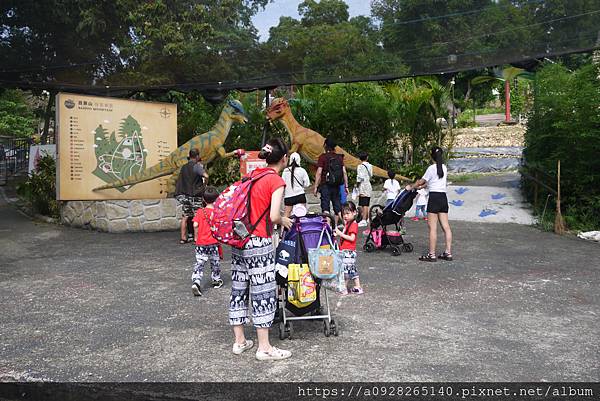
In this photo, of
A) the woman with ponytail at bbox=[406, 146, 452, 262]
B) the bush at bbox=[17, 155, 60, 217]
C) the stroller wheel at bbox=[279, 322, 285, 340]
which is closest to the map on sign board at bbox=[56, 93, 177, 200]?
the bush at bbox=[17, 155, 60, 217]

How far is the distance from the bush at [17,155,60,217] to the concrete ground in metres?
3.84

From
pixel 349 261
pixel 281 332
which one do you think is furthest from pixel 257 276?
pixel 349 261

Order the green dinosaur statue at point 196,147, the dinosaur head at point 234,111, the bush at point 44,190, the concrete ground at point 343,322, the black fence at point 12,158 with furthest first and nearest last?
the black fence at point 12,158
the bush at point 44,190
the dinosaur head at point 234,111
the green dinosaur statue at point 196,147
the concrete ground at point 343,322

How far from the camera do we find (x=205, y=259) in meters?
5.60

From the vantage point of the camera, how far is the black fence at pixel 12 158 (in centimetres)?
2028

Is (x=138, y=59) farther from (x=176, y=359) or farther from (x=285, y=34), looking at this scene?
(x=176, y=359)

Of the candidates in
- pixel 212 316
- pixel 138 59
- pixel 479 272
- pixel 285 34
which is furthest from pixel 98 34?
pixel 479 272

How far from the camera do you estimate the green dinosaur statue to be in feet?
34.0

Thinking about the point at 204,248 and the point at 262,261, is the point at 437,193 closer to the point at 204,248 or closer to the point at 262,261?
the point at 204,248

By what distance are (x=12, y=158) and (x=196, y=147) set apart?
627 inches

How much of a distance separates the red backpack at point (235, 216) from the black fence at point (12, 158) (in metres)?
18.1

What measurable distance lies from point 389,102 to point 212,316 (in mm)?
9885

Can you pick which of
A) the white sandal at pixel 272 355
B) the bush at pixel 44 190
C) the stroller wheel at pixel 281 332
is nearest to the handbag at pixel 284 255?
the stroller wheel at pixel 281 332

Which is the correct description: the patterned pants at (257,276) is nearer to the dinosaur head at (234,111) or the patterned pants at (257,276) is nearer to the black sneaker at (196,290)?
the black sneaker at (196,290)
